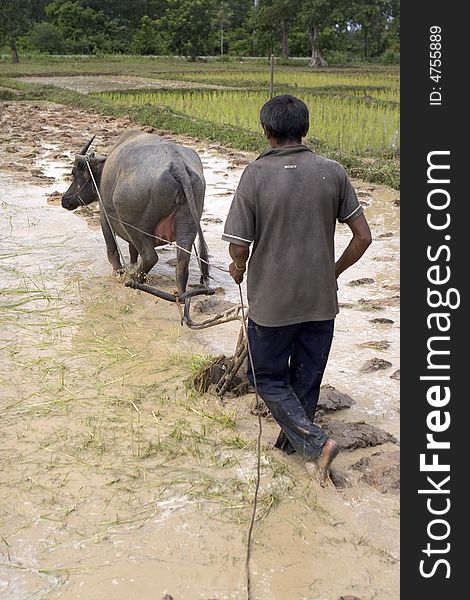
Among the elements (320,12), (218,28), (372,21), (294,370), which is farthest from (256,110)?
(218,28)

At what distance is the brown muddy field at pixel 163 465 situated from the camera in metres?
2.46

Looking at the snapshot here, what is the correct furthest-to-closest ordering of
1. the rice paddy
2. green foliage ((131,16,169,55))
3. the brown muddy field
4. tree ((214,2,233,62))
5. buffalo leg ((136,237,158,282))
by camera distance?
green foliage ((131,16,169,55)) < tree ((214,2,233,62)) < the rice paddy < buffalo leg ((136,237,158,282)) < the brown muddy field

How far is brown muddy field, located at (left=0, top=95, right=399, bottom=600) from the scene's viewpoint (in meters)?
2.46

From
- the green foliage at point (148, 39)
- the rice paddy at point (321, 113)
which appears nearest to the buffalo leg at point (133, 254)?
the rice paddy at point (321, 113)

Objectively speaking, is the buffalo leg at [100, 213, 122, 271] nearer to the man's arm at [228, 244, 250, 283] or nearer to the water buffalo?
Result: the water buffalo

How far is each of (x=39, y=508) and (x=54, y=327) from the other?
6.45ft

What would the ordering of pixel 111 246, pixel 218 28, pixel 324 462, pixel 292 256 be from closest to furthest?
pixel 292 256 < pixel 324 462 < pixel 111 246 < pixel 218 28

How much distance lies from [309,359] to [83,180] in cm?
319

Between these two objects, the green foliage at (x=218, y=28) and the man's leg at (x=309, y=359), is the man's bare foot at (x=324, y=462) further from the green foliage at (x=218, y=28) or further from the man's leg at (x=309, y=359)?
the green foliage at (x=218, y=28)

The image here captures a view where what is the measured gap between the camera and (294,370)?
302 centimetres

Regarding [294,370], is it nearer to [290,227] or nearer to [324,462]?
[324,462]

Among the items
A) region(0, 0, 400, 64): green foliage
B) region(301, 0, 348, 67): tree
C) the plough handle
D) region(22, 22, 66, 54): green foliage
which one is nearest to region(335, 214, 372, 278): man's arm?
the plough handle

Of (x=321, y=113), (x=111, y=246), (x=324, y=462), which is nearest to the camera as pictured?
(x=324, y=462)

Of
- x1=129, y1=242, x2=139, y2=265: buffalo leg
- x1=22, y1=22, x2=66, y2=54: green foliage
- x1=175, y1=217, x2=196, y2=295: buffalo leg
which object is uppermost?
x1=22, y1=22, x2=66, y2=54: green foliage
